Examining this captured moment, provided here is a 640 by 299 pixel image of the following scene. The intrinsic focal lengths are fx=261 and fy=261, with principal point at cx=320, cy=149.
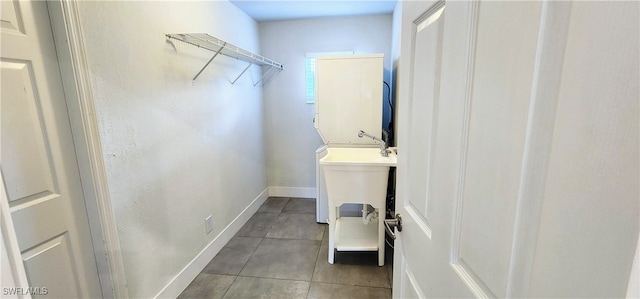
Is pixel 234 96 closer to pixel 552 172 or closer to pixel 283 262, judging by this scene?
pixel 283 262

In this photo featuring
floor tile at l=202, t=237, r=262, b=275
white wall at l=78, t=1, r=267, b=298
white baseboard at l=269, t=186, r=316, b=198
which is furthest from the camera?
white baseboard at l=269, t=186, r=316, b=198

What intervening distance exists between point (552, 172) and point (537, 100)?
3.8 inches

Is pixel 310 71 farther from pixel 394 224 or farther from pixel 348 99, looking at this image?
pixel 394 224

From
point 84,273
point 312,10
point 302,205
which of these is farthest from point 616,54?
point 302,205

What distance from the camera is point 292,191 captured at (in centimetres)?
355

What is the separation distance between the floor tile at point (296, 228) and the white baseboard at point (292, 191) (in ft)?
1.78

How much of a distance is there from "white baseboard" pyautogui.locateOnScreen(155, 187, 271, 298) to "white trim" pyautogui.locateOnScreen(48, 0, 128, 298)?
386 millimetres

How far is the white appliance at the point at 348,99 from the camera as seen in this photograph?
2.47 m

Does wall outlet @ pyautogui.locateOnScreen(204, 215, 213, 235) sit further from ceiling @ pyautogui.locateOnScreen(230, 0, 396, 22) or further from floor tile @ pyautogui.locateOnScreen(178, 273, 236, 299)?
ceiling @ pyautogui.locateOnScreen(230, 0, 396, 22)

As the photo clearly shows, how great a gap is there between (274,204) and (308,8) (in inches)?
90.4

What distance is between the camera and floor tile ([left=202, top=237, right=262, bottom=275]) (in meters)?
2.06

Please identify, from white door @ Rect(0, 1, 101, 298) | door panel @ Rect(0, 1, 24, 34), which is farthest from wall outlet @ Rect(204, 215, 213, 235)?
door panel @ Rect(0, 1, 24, 34)

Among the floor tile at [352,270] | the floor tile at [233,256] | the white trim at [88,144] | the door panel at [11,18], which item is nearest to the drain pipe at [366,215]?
the floor tile at [352,270]

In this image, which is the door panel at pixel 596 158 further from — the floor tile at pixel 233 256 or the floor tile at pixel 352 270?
the floor tile at pixel 233 256
